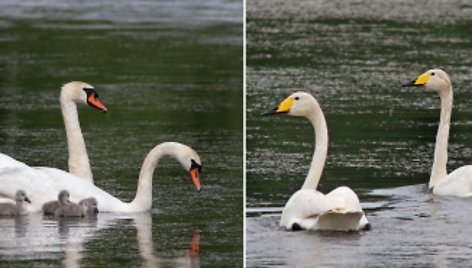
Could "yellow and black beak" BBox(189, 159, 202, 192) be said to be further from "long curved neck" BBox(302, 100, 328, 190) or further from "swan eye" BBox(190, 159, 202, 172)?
"long curved neck" BBox(302, 100, 328, 190)

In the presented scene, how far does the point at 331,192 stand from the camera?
1171 centimetres

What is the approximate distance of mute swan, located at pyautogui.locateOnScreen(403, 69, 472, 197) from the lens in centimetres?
1359

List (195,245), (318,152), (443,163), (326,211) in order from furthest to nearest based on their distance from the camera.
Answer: (443,163) → (318,152) → (326,211) → (195,245)

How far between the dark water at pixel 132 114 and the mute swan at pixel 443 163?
65.5 inches

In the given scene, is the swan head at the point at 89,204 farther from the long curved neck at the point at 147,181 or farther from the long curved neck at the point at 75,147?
the long curved neck at the point at 75,147

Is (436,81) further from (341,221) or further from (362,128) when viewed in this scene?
(341,221)

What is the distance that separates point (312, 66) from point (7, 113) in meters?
5.59

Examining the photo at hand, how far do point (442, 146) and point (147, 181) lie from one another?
10.1 feet

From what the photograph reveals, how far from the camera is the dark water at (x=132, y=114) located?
1145 cm

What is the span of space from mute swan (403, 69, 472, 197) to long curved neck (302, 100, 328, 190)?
1445mm

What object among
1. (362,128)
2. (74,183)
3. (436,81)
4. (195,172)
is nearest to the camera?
(74,183)

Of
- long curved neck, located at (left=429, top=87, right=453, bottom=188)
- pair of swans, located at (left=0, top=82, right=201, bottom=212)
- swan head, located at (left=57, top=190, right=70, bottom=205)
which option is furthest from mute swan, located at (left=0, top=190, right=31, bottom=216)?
long curved neck, located at (left=429, top=87, right=453, bottom=188)

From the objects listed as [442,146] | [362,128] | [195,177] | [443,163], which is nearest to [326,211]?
[195,177]

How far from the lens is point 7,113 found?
18.2 m
